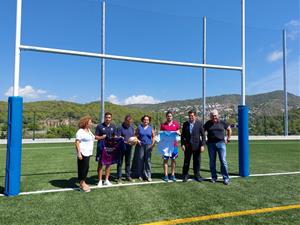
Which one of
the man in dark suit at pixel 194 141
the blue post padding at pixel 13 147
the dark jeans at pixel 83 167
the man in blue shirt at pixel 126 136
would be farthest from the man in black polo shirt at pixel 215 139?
the blue post padding at pixel 13 147

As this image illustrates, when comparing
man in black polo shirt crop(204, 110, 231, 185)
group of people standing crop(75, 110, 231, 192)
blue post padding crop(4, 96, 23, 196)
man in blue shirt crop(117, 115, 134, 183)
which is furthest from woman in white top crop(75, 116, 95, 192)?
man in black polo shirt crop(204, 110, 231, 185)

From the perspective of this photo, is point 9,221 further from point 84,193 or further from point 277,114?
point 277,114

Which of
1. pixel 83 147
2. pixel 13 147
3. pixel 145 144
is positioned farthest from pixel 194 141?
pixel 13 147

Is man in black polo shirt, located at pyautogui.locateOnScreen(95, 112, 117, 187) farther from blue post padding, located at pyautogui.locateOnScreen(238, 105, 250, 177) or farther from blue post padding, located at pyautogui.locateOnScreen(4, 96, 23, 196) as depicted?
blue post padding, located at pyautogui.locateOnScreen(238, 105, 250, 177)

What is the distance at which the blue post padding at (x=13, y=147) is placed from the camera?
5.26 metres

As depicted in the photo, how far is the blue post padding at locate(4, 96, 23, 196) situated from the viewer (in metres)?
5.26

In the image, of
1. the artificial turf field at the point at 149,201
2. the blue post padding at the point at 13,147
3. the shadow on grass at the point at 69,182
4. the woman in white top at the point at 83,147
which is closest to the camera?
the artificial turf field at the point at 149,201

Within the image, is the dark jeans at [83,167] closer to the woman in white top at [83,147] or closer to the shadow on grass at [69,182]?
the woman in white top at [83,147]

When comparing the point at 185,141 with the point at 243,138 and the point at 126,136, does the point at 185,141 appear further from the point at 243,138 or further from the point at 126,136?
the point at 243,138

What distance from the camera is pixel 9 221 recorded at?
3951 millimetres

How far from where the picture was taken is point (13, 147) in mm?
5301

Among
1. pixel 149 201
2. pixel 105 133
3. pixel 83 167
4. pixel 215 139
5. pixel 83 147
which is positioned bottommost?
pixel 149 201

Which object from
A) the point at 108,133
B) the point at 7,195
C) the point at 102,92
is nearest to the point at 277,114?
the point at 102,92

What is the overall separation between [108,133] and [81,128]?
2.15ft
